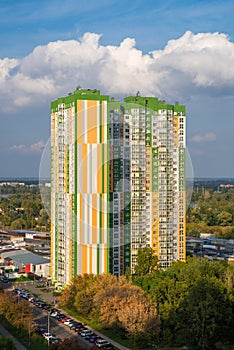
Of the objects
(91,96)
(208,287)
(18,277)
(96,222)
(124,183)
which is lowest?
(18,277)

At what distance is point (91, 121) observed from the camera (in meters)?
13.8

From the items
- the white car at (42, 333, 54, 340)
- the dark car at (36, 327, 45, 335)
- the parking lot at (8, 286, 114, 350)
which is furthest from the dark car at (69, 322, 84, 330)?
the white car at (42, 333, 54, 340)

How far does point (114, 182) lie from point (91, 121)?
168 cm

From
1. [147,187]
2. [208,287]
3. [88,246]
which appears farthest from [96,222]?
[208,287]

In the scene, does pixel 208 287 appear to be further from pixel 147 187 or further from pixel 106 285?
pixel 147 187

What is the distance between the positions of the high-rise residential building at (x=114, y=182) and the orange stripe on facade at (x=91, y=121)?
0.08ft

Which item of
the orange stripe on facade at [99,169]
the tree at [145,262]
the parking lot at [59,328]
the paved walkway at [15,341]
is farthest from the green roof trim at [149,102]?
the paved walkway at [15,341]

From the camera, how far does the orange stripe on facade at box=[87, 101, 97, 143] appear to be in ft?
44.8

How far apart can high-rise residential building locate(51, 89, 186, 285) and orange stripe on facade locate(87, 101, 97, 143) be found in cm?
3

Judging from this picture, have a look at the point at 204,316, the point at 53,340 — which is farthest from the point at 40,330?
the point at 204,316

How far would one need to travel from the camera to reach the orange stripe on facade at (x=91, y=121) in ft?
44.8

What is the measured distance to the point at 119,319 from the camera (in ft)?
34.9

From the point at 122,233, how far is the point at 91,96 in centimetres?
363

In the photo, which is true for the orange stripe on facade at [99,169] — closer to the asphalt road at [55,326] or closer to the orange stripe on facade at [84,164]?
the orange stripe on facade at [84,164]
